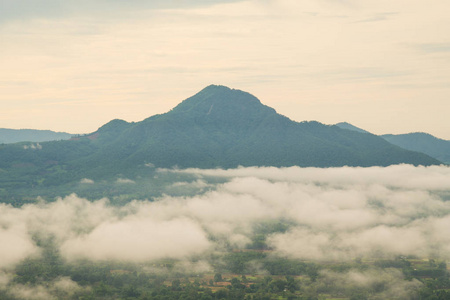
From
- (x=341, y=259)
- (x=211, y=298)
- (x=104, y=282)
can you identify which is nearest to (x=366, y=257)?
(x=341, y=259)

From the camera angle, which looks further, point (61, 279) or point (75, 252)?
point (75, 252)

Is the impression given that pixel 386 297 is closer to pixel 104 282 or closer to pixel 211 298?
pixel 211 298

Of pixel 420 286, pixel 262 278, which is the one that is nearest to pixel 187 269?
pixel 262 278

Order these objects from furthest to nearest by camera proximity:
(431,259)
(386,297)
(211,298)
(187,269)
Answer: (431,259)
(187,269)
(386,297)
(211,298)

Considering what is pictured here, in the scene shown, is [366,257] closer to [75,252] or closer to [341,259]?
[341,259]

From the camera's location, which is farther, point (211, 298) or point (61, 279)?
point (61, 279)

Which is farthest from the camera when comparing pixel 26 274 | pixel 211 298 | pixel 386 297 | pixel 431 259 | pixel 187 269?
pixel 431 259

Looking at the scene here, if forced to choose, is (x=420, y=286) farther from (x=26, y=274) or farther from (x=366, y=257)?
(x=26, y=274)

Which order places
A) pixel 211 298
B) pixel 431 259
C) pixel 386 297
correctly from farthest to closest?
1. pixel 431 259
2. pixel 386 297
3. pixel 211 298
